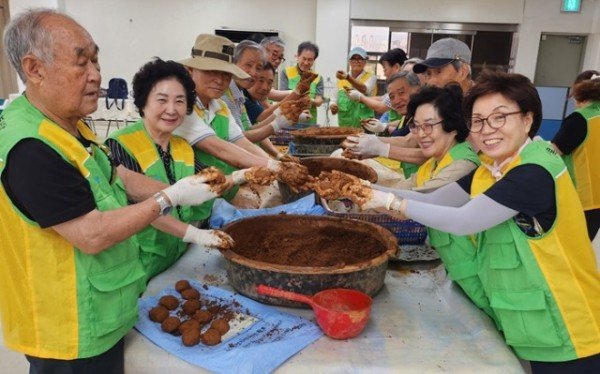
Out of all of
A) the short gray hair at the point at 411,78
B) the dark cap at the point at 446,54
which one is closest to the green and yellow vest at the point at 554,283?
the dark cap at the point at 446,54

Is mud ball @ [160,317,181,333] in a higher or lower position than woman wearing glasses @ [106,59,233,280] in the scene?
lower

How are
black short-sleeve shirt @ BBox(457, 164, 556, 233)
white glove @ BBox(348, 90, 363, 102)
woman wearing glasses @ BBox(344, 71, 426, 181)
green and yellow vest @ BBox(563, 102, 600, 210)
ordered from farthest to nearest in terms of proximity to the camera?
white glove @ BBox(348, 90, 363, 102) < green and yellow vest @ BBox(563, 102, 600, 210) < woman wearing glasses @ BBox(344, 71, 426, 181) < black short-sleeve shirt @ BBox(457, 164, 556, 233)

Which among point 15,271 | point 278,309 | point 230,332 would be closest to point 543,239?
point 278,309

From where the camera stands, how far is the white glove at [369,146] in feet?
7.77

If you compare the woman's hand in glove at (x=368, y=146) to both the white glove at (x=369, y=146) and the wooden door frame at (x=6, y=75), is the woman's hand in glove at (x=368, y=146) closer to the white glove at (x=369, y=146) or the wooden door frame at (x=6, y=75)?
the white glove at (x=369, y=146)

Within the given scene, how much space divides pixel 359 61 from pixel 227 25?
3.72 meters

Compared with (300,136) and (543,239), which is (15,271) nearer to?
(543,239)

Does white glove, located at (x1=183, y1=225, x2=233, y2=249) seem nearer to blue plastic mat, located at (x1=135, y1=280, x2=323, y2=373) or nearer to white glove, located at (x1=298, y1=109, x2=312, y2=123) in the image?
blue plastic mat, located at (x1=135, y1=280, x2=323, y2=373)

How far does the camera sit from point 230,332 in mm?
1247

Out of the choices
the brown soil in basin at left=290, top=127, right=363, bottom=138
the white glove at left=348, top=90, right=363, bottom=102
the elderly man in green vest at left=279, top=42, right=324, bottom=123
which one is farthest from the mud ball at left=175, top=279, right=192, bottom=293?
the white glove at left=348, top=90, right=363, bottom=102

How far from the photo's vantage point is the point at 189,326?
123 cm

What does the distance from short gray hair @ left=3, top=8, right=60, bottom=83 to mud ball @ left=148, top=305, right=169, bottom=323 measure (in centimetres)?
76

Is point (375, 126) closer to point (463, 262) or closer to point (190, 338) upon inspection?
point (463, 262)

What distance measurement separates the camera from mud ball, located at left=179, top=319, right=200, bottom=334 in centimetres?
122
